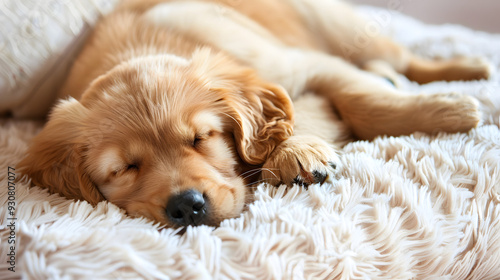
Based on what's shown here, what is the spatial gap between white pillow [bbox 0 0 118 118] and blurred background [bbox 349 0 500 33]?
9.54ft

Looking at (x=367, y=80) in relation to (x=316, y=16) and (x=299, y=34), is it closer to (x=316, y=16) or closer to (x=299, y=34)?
(x=299, y=34)

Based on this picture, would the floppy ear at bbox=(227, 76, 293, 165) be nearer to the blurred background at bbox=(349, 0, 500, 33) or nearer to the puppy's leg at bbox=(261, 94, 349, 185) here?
the puppy's leg at bbox=(261, 94, 349, 185)

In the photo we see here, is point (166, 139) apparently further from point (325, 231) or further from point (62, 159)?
point (325, 231)

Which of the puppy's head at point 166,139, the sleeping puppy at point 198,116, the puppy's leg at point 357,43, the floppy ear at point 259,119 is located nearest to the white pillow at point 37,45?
the sleeping puppy at point 198,116

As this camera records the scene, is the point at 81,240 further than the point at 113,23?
No

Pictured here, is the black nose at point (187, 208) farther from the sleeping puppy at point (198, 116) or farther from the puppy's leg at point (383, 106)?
the puppy's leg at point (383, 106)

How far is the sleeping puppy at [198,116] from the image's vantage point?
140 centimetres

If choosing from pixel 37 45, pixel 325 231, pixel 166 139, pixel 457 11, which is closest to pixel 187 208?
pixel 166 139

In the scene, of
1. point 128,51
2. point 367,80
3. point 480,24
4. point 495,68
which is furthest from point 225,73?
point 480,24

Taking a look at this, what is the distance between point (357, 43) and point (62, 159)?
1898 millimetres

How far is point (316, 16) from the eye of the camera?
8.92 ft

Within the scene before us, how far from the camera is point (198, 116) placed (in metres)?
1.47

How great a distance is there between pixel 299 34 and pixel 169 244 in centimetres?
175

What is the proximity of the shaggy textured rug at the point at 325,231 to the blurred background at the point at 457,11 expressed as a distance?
3.06 m
